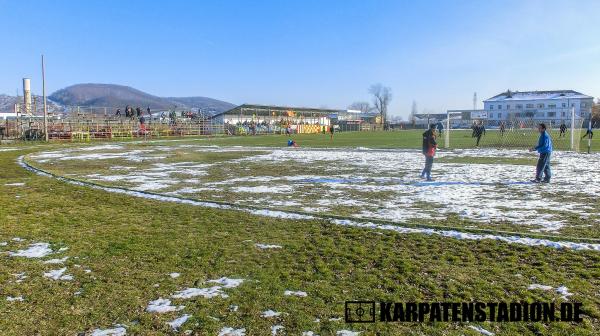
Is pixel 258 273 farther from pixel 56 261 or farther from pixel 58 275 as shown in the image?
pixel 56 261

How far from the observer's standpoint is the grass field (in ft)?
13.7

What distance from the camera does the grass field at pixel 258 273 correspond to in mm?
4188

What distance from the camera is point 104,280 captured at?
531cm

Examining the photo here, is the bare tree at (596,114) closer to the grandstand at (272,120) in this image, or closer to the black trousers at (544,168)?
the grandstand at (272,120)

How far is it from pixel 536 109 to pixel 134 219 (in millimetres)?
137006

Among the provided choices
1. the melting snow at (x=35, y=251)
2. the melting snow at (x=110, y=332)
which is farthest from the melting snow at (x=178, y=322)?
the melting snow at (x=35, y=251)

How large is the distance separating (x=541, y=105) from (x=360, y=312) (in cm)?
13951

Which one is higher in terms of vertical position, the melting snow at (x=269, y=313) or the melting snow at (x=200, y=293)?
the melting snow at (x=200, y=293)

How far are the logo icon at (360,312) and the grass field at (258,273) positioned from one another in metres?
0.12

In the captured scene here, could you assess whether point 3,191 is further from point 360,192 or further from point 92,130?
point 92,130

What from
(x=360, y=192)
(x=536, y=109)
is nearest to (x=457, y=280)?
(x=360, y=192)

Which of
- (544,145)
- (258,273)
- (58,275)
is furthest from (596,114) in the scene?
(58,275)

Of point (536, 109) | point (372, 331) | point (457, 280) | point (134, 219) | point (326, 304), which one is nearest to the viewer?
point (372, 331)

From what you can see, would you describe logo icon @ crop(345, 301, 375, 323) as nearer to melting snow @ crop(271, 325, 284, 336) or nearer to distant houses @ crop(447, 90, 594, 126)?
melting snow @ crop(271, 325, 284, 336)
